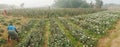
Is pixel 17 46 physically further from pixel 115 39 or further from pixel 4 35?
pixel 115 39

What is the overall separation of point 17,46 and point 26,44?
84 centimetres

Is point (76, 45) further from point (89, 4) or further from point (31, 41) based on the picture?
point (89, 4)

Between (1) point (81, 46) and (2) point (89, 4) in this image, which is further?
(2) point (89, 4)

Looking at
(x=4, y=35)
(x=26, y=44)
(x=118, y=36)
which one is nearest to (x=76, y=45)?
(x=26, y=44)

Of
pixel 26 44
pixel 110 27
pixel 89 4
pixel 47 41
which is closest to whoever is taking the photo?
pixel 26 44

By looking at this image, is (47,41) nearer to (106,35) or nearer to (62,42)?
(62,42)

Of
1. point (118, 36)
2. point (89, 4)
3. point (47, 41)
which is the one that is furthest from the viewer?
point (89, 4)

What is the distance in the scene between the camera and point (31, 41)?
1989cm

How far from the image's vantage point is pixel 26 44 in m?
19.3

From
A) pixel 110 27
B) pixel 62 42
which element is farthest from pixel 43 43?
pixel 110 27

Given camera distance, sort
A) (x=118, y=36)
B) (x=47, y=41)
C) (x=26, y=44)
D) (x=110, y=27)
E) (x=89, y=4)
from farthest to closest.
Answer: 1. (x=89, y=4)
2. (x=110, y=27)
3. (x=118, y=36)
4. (x=47, y=41)
5. (x=26, y=44)

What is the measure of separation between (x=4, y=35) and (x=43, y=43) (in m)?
5.29

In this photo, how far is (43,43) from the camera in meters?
20.3

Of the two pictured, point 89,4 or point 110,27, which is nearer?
point 110,27
